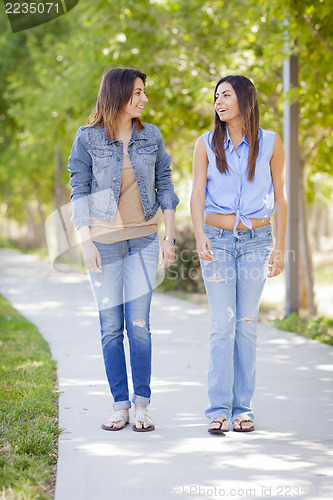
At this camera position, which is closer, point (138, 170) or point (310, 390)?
point (138, 170)

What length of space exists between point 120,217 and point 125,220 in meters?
0.03

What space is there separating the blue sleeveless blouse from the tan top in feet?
1.42

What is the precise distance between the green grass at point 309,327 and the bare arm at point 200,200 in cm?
356

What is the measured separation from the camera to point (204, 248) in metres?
3.96

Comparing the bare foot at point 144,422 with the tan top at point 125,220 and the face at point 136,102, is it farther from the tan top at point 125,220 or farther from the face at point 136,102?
the face at point 136,102

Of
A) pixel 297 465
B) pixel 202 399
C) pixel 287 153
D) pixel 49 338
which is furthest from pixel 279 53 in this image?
pixel 297 465

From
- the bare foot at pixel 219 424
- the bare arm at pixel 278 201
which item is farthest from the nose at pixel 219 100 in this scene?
the bare foot at pixel 219 424

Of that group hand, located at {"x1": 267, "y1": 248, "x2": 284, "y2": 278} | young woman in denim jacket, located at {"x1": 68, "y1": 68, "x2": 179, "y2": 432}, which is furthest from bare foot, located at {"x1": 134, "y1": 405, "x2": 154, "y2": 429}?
hand, located at {"x1": 267, "y1": 248, "x2": 284, "y2": 278}

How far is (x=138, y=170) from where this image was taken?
4023 mm

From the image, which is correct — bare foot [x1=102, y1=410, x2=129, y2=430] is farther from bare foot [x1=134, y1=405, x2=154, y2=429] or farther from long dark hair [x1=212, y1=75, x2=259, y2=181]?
long dark hair [x1=212, y1=75, x2=259, y2=181]

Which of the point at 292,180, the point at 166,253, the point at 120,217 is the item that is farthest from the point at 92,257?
the point at 292,180

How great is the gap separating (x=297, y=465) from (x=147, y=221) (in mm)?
1622

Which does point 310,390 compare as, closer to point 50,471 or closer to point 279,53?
point 50,471

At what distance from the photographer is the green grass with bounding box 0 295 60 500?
3188 mm
